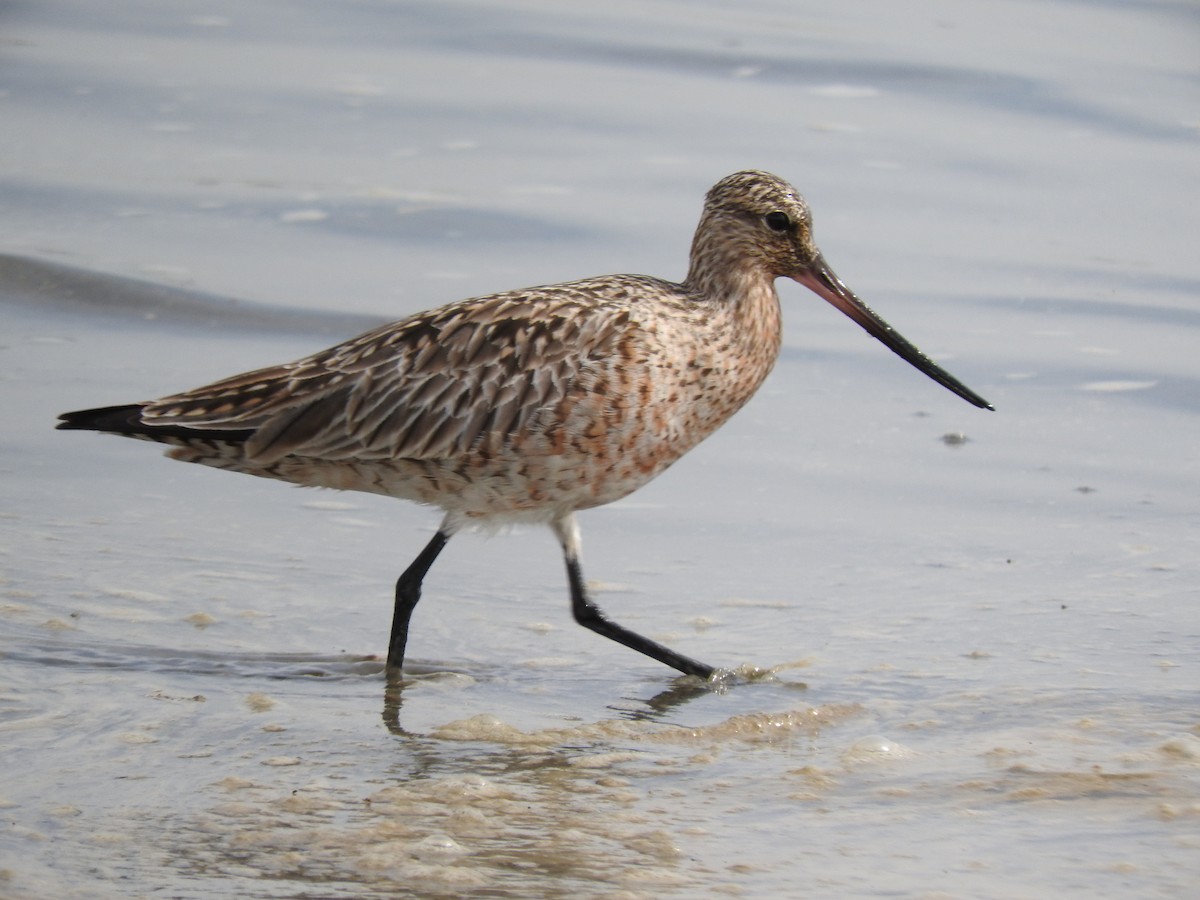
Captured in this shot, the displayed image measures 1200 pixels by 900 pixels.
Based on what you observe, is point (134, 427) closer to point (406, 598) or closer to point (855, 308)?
point (406, 598)

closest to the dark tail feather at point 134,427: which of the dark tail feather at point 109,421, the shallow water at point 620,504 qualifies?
the dark tail feather at point 109,421

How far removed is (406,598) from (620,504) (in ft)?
5.12

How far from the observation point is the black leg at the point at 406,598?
17.8 feet

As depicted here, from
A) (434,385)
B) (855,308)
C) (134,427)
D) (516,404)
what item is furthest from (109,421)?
(855,308)

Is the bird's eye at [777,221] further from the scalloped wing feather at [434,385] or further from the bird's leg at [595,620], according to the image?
the bird's leg at [595,620]

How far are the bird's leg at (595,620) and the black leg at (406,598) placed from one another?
0.36 m

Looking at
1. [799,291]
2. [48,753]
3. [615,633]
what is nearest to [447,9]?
[799,291]

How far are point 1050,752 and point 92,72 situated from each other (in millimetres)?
8860

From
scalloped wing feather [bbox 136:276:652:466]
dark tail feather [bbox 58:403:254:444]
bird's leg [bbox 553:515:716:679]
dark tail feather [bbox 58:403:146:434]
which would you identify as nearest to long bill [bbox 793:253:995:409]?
scalloped wing feather [bbox 136:276:652:466]

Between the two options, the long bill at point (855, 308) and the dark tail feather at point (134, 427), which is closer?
the dark tail feather at point (134, 427)

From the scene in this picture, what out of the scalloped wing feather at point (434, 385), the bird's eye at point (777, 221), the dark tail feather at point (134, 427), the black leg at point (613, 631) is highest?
the bird's eye at point (777, 221)

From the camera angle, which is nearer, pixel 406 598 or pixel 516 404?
pixel 516 404

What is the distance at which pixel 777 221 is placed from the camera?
5.88m

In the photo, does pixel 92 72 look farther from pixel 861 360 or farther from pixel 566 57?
pixel 861 360
